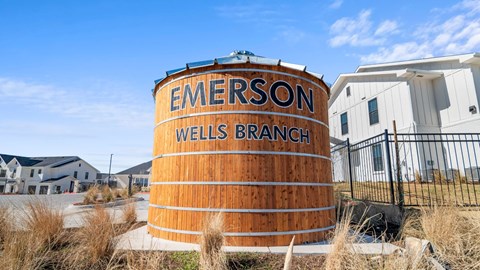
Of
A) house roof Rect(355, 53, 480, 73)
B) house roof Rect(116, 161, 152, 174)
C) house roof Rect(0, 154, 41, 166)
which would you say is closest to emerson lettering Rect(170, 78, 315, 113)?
house roof Rect(355, 53, 480, 73)

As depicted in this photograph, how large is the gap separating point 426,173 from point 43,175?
54.9 metres

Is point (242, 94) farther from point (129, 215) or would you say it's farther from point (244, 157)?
point (129, 215)

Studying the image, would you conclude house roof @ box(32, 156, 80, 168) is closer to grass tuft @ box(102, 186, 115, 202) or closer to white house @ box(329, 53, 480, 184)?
grass tuft @ box(102, 186, 115, 202)

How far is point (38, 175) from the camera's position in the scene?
45.8m

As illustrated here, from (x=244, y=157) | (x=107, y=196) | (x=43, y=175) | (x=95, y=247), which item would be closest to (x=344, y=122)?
(x=244, y=157)

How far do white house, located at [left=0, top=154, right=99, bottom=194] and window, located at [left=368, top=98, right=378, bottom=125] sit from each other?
158 ft

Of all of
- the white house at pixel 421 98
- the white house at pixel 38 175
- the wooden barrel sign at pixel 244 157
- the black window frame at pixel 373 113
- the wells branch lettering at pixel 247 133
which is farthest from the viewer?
the white house at pixel 38 175

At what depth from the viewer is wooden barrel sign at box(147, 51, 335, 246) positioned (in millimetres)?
5246

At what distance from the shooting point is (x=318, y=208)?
5750mm

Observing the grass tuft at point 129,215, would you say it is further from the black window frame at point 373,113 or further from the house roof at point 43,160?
the house roof at point 43,160

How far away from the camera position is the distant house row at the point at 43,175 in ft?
147

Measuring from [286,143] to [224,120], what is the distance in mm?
1412

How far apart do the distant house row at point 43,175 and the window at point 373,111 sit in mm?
38664

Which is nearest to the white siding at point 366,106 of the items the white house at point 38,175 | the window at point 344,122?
the window at point 344,122
